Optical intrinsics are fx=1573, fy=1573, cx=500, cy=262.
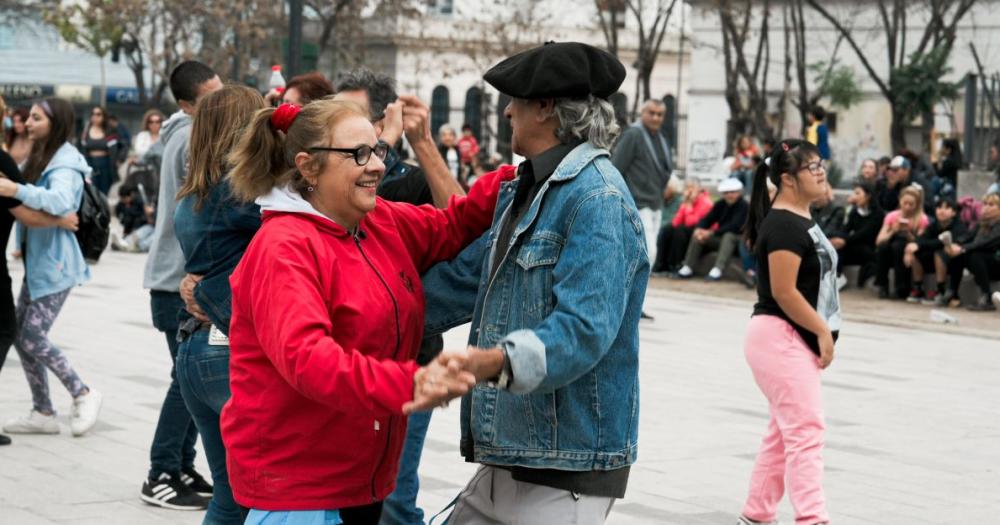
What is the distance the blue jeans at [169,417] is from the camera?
6.74m

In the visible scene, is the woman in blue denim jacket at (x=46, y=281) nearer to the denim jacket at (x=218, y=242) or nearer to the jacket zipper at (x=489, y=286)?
the denim jacket at (x=218, y=242)

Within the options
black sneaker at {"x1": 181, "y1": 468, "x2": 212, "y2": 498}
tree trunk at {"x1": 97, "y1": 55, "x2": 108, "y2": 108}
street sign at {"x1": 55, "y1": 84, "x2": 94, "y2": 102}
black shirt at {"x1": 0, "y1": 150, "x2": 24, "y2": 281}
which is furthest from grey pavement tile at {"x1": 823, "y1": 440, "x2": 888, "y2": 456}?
street sign at {"x1": 55, "y1": 84, "x2": 94, "y2": 102}

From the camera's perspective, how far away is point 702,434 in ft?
29.4

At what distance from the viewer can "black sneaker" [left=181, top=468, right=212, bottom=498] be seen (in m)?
6.95

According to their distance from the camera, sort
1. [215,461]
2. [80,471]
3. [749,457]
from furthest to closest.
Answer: [749,457] → [80,471] → [215,461]

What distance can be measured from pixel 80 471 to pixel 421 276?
3931mm

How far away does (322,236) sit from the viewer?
12.0 ft

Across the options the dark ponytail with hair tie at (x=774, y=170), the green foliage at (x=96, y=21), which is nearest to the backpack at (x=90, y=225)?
the dark ponytail with hair tie at (x=774, y=170)

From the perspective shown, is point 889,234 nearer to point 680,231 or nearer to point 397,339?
point 680,231

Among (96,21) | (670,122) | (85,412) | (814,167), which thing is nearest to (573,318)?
(814,167)

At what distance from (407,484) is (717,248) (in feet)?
48.6

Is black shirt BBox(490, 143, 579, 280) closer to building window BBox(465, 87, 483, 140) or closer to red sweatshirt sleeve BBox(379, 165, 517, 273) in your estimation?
red sweatshirt sleeve BBox(379, 165, 517, 273)

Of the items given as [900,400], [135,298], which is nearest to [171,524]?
[900,400]

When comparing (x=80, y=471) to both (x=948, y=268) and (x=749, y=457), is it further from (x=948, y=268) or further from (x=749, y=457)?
(x=948, y=268)
